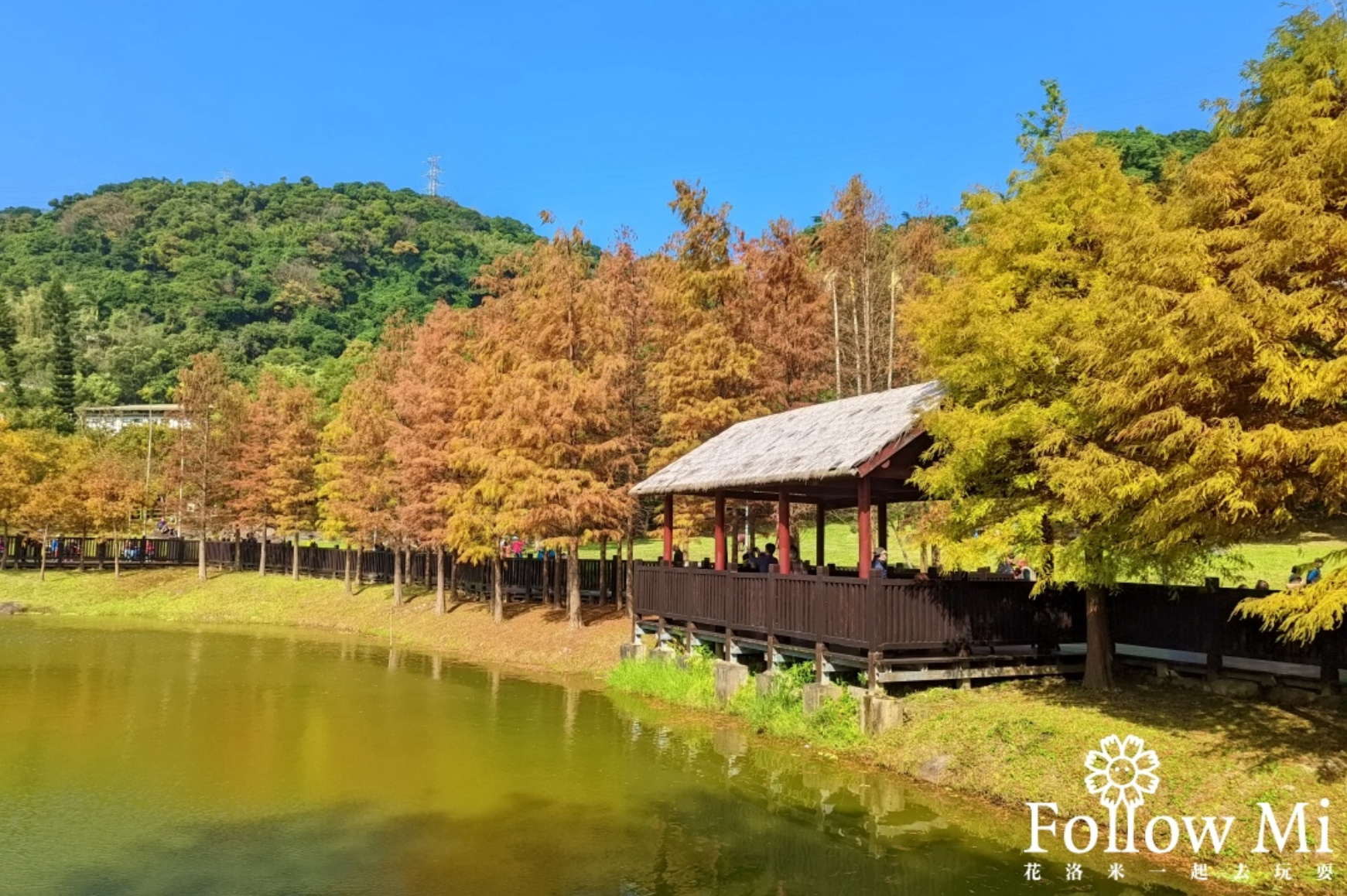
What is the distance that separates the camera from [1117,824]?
9.90 metres

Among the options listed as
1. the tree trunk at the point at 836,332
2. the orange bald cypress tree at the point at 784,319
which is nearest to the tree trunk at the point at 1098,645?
the orange bald cypress tree at the point at 784,319

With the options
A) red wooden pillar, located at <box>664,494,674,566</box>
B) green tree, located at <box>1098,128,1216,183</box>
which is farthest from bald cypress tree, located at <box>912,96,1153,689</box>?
green tree, located at <box>1098,128,1216,183</box>

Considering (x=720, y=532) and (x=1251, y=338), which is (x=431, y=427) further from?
(x=1251, y=338)

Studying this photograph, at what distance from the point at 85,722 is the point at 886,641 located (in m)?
14.3

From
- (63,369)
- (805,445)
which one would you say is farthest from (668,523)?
(63,369)

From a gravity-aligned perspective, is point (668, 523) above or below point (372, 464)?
below

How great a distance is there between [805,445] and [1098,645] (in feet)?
19.2

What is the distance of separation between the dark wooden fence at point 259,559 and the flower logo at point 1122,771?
2279cm

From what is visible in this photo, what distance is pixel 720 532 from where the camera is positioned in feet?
67.1

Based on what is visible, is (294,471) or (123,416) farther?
(123,416)

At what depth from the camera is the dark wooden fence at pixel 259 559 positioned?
32.7 m

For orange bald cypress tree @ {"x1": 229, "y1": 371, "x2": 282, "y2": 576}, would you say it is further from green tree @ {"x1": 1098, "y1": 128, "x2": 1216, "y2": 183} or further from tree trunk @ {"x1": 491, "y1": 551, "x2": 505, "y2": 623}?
green tree @ {"x1": 1098, "y1": 128, "x2": 1216, "y2": 183}

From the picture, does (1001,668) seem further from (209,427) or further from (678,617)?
(209,427)

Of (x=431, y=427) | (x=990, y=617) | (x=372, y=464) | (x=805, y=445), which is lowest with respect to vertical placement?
(x=990, y=617)
